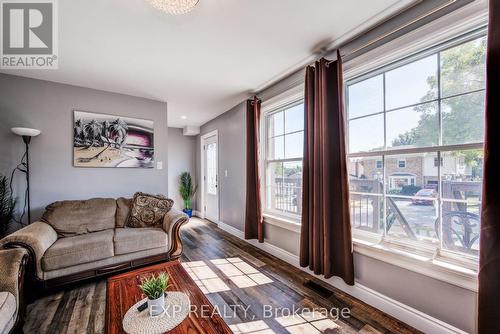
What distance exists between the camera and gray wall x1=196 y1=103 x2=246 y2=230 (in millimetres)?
3852

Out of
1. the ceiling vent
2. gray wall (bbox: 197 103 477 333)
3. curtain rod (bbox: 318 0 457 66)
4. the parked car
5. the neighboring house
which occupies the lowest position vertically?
gray wall (bbox: 197 103 477 333)

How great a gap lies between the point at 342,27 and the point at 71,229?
3654mm

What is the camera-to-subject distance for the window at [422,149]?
1.44m

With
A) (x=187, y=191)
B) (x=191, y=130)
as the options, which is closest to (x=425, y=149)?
(x=191, y=130)

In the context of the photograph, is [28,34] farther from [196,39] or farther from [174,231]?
[174,231]

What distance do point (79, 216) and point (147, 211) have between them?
759 mm

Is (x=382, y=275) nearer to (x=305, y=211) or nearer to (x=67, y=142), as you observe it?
(x=305, y=211)

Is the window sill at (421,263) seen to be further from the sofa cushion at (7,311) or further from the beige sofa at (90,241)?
the sofa cushion at (7,311)

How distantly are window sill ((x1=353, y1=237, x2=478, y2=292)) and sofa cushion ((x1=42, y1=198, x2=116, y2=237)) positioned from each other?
2996 millimetres

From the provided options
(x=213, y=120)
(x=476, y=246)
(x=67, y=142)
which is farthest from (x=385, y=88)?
(x=67, y=142)

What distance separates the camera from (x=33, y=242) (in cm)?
197

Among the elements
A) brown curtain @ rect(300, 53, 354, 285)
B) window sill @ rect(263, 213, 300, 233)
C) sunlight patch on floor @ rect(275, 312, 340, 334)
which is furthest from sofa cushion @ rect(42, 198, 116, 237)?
brown curtain @ rect(300, 53, 354, 285)

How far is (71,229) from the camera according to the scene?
2514 millimetres

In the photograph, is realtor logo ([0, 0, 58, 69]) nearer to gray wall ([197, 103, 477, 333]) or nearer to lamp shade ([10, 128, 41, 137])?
lamp shade ([10, 128, 41, 137])
